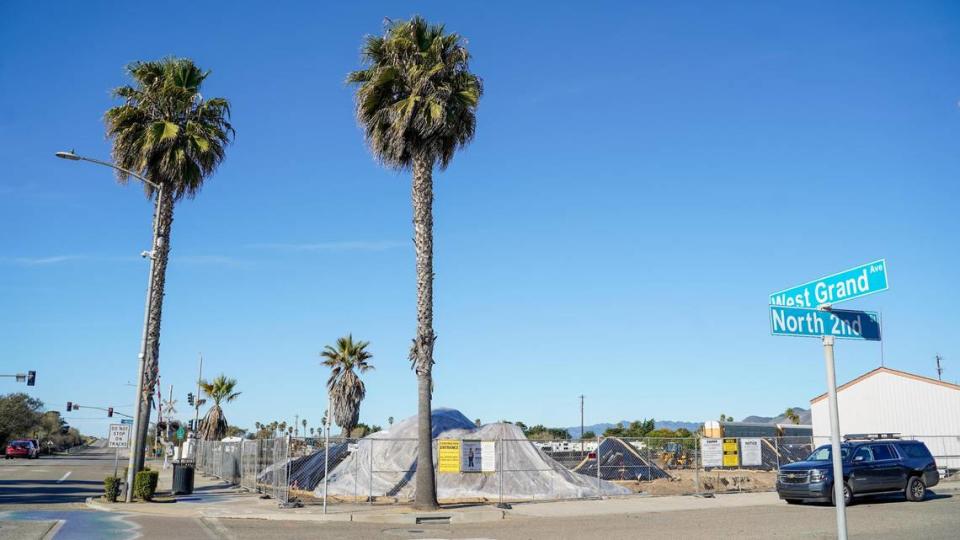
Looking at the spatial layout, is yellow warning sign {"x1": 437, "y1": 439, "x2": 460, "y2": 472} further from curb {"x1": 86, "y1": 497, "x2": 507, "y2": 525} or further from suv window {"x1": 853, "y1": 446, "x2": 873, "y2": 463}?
suv window {"x1": 853, "y1": 446, "x2": 873, "y2": 463}

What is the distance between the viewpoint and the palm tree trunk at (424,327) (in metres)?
A: 20.3

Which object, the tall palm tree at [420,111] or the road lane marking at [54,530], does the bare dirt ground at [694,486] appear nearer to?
the tall palm tree at [420,111]

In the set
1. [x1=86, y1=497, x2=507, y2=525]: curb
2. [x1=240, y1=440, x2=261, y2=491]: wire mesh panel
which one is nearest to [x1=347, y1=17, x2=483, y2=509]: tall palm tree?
[x1=86, y1=497, x2=507, y2=525]: curb

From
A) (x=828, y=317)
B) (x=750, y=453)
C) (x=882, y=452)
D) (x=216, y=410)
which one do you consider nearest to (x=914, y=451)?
(x=882, y=452)

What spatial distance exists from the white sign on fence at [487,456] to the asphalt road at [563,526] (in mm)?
3265

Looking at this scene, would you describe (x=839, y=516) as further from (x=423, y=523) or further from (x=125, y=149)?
(x=125, y=149)

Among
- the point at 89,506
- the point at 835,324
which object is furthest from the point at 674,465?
the point at 835,324

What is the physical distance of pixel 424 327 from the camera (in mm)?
21000

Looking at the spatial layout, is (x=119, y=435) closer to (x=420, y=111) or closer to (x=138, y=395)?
(x=138, y=395)

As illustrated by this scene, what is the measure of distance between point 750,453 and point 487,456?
11.0 metres

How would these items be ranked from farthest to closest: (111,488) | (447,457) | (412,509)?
(111,488), (447,457), (412,509)

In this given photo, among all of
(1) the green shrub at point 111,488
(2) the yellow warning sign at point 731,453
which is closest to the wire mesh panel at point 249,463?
(1) the green shrub at point 111,488

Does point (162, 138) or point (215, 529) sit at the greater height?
point (162, 138)

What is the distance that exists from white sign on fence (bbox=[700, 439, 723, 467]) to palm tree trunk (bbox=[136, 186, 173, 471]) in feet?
61.8
